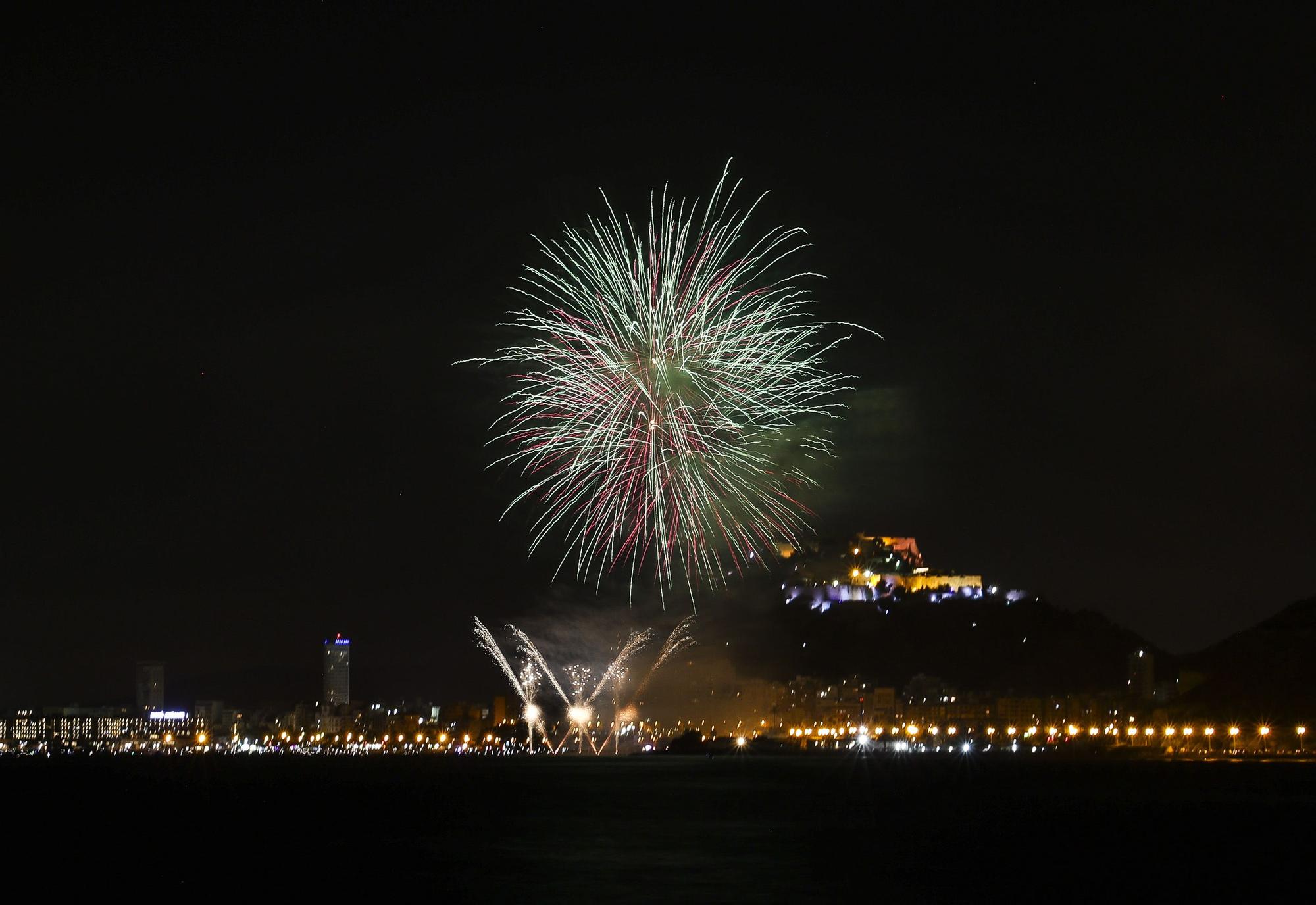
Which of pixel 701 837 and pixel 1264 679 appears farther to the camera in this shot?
pixel 1264 679

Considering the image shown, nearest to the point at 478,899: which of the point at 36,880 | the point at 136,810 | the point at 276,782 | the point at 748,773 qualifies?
the point at 36,880

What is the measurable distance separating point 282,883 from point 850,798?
45.4 meters

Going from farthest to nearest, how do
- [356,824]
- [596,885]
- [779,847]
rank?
[356,824]
[779,847]
[596,885]

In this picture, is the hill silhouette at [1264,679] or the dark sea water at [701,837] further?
the hill silhouette at [1264,679]

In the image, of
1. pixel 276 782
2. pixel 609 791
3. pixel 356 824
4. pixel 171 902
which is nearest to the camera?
pixel 171 902

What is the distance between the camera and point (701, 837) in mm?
50625

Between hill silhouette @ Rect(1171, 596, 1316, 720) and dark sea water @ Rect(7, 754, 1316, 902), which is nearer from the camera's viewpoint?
dark sea water @ Rect(7, 754, 1316, 902)

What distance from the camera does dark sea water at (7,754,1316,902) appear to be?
3619 centimetres

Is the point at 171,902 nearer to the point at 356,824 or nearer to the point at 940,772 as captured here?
the point at 356,824

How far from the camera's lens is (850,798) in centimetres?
7744

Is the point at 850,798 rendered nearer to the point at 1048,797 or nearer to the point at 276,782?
the point at 1048,797

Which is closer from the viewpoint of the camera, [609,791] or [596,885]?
[596,885]

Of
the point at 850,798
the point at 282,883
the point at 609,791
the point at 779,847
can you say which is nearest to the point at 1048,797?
the point at 850,798

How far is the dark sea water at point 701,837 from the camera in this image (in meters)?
36.2
